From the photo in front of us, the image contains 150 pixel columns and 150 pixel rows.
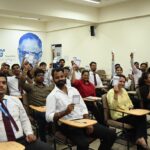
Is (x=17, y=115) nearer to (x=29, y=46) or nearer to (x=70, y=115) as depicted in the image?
(x=70, y=115)

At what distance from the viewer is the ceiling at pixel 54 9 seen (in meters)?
6.52

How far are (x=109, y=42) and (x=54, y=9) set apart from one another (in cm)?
236

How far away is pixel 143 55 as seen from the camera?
7617mm

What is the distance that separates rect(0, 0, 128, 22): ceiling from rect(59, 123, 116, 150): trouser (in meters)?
4.57

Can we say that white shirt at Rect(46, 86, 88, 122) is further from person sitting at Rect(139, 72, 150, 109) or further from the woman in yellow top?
person sitting at Rect(139, 72, 150, 109)

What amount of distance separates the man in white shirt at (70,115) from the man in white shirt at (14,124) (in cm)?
43

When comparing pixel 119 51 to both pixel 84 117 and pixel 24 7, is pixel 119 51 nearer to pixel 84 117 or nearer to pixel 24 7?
pixel 24 7

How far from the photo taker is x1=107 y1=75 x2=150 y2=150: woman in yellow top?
10.8 ft

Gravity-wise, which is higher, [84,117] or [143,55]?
[143,55]

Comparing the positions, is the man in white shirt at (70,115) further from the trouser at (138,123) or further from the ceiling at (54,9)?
the ceiling at (54,9)

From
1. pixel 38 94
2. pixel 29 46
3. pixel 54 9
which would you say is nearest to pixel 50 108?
pixel 38 94

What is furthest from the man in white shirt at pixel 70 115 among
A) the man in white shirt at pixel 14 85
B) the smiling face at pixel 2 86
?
the man in white shirt at pixel 14 85

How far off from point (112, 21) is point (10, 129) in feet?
22.2

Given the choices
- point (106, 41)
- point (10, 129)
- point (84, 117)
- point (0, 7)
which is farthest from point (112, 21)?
point (10, 129)
